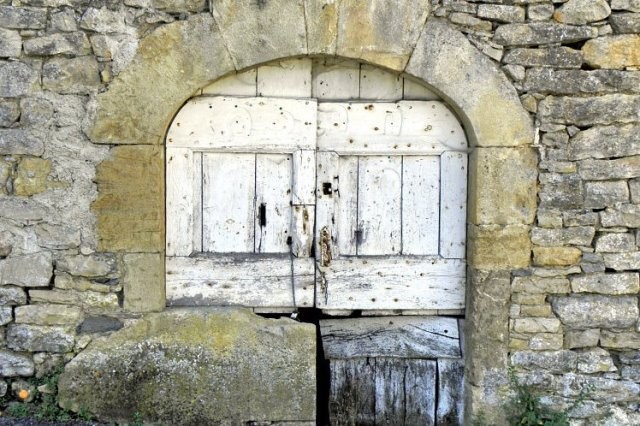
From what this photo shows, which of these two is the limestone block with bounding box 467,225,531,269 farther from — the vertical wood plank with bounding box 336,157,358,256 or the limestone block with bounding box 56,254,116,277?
the limestone block with bounding box 56,254,116,277

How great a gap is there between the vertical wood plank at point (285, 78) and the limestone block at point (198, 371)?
120cm

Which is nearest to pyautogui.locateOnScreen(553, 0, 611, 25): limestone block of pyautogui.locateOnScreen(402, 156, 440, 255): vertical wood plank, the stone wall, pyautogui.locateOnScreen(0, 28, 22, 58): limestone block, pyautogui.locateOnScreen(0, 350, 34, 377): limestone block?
the stone wall

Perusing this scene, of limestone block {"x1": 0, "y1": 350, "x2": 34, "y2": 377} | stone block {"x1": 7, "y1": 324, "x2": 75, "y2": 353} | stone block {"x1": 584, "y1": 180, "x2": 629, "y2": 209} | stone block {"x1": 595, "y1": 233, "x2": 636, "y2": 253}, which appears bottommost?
limestone block {"x1": 0, "y1": 350, "x2": 34, "y2": 377}

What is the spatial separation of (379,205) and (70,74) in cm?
173

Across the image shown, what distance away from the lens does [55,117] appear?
325 cm

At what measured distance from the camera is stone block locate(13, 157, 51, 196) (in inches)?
128

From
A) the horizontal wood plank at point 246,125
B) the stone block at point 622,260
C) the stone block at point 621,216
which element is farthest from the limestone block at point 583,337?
the horizontal wood plank at point 246,125

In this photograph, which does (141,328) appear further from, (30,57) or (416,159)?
(416,159)

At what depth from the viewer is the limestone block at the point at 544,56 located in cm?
331

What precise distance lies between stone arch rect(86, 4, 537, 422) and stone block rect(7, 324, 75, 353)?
0.38 meters

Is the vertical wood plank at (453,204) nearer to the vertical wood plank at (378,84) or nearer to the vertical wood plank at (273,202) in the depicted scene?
the vertical wood plank at (378,84)

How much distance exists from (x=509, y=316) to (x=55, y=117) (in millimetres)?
2537

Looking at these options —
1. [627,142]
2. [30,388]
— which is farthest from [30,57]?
[627,142]

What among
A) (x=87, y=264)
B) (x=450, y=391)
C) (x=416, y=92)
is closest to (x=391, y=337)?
(x=450, y=391)
